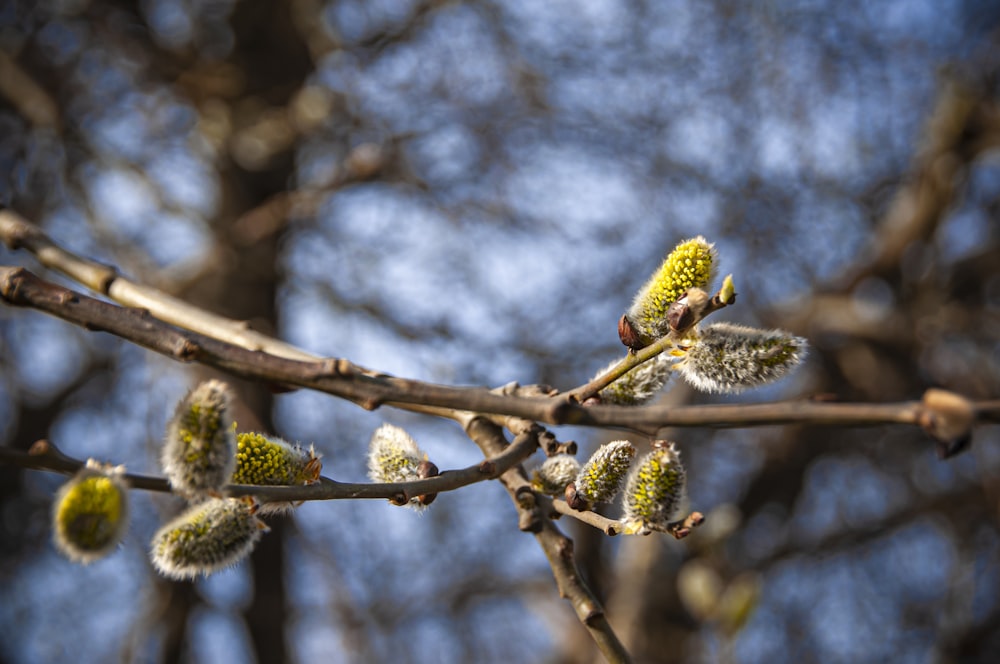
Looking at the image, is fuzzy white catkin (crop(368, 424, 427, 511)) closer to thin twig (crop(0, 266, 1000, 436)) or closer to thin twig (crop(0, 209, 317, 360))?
thin twig (crop(0, 209, 317, 360))

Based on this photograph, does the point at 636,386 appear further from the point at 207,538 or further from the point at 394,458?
the point at 207,538

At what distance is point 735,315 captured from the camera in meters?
4.93

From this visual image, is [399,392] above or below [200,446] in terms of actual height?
below

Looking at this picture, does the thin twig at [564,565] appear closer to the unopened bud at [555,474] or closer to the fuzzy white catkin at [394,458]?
the unopened bud at [555,474]

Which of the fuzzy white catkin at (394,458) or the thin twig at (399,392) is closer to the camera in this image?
the thin twig at (399,392)

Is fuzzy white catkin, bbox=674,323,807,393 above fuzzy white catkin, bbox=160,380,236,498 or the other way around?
the other way around

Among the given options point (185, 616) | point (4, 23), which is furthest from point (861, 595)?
point (4, 23)

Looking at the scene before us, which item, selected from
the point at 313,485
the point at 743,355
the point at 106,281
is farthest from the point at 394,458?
the point at 106,281

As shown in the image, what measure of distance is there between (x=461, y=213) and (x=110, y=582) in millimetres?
3462

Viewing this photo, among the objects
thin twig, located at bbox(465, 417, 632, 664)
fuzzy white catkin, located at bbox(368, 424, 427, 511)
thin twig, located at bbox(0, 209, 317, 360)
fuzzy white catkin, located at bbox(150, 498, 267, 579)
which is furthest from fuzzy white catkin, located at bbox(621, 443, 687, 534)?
thin twig, located at bbox(0, 209, 317, 360)

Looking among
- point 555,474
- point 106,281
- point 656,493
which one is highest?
point 106,281

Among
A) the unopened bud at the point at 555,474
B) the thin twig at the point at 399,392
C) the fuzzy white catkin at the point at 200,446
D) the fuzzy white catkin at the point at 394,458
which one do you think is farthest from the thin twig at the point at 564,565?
the fuzzy white catkin at the point at 200,446

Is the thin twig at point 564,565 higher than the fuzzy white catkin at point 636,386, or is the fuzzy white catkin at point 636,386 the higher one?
the fuzzy white catkin at point 636,386

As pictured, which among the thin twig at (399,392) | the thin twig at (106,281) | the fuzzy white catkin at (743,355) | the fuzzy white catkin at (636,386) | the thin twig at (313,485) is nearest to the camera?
the thin twig at (399,392)
